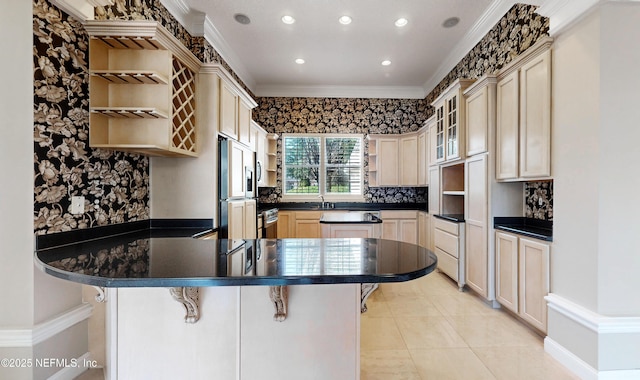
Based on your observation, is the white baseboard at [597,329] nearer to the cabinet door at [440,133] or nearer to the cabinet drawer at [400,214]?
the cabinet door at [440,133]

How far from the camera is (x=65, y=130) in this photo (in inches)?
73.7

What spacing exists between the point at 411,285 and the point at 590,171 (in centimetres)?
240

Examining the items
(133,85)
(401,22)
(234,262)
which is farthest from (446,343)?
(401,22)

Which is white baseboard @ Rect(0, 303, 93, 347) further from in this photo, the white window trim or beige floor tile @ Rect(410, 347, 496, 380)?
the white window trim

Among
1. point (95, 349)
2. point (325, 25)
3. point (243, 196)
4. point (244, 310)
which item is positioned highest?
point (325, 25)

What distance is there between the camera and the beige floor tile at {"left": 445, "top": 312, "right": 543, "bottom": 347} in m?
2.35

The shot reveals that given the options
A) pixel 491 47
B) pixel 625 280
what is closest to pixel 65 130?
pixel 625 280

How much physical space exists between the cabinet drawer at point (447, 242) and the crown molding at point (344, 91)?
2.89 m

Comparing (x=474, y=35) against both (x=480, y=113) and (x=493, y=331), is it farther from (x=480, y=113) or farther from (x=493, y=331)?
(x=493, y=331)

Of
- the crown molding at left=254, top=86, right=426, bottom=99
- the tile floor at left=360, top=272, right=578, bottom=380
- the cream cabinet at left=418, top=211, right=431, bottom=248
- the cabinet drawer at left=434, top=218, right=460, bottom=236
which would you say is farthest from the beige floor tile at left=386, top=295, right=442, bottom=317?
the crown molding at left=254, top=86, right=426, bottom=99

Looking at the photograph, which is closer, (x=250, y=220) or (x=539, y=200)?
(x=539, y=200)

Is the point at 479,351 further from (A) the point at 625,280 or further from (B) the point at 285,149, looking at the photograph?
(B) the point at 285,149

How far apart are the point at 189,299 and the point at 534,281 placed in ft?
8.62

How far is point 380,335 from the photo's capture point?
2482 mm
